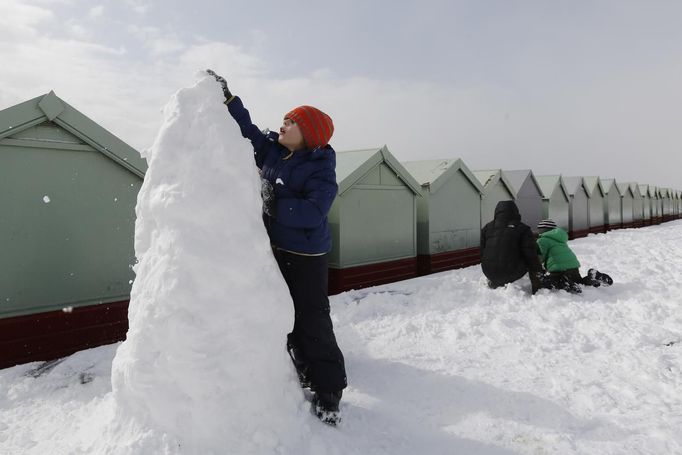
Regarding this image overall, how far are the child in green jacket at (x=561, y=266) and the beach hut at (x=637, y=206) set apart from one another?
21986 mm

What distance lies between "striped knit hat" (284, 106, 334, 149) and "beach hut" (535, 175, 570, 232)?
13.9 meters

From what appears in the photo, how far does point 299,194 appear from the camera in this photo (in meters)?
2.87

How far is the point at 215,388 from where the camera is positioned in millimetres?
2322

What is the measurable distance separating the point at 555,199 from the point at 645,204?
55.3 ft

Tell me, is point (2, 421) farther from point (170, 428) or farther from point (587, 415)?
point (587, 415)

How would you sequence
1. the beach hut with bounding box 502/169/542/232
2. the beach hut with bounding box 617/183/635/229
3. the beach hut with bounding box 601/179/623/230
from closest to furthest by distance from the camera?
the beach hut with bounding box 502/169/542/232 < the beach hut with bounding box 601/179/623/230 < the beach hut with bounding box 617/183/635/229

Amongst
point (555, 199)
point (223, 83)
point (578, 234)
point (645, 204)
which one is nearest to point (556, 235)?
point (223, 83)

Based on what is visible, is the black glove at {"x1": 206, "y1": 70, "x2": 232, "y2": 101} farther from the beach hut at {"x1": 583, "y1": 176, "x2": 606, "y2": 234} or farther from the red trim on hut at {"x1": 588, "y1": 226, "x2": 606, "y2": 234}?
the red trim on hut at {"x1": 588, "y1": 226, "x2": 606, "y2": 234}

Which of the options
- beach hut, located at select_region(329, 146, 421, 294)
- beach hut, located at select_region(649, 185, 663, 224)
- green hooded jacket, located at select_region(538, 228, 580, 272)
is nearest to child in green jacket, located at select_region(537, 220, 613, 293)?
green hooded jacket, located at select_region(538, 228, 580, 272)

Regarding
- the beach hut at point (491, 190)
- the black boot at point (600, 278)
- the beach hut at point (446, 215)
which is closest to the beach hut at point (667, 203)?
the beach hut at point (491, 190)

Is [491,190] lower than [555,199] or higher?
Result: higher

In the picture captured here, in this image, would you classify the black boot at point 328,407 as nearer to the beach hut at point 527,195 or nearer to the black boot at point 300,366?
the black boot at point 300,366

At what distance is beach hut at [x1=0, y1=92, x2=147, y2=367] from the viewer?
4.16 metres

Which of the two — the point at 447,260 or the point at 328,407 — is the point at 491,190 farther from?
the point at 328,407
